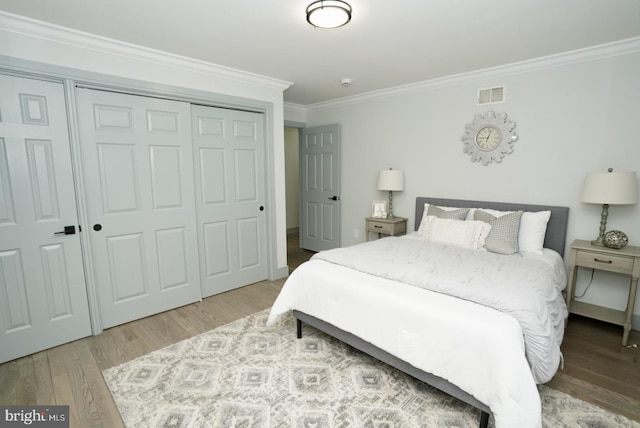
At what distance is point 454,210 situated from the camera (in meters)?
3.39

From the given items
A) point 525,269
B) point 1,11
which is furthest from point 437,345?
point 1,11

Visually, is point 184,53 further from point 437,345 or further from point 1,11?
point 437,345

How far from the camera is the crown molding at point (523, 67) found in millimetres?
2609

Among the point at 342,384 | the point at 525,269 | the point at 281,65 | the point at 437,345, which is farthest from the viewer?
the point at 281,65

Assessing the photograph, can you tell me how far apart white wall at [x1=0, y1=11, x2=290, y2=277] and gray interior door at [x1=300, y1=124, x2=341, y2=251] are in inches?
45.0

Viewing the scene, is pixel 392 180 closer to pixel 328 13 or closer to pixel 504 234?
pixel 504 234

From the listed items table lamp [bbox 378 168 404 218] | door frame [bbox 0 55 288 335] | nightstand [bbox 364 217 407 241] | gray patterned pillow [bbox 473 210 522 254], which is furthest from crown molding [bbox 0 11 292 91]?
gray patterned pillow [bbox 473 210 522 254]

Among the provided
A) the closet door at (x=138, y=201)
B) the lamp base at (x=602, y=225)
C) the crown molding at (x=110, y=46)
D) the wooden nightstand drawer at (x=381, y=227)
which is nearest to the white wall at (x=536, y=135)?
the lamp base at (x=602, y=225)

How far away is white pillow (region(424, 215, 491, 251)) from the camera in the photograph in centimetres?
292

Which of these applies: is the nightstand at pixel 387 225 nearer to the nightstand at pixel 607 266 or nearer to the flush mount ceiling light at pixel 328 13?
the nightstand at pixel 607 266

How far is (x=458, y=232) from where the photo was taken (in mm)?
3012

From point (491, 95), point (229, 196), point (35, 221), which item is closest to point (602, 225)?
point (491, 95)

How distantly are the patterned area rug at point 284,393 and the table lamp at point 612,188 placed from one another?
160 centimetres

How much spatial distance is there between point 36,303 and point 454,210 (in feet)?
12.7
